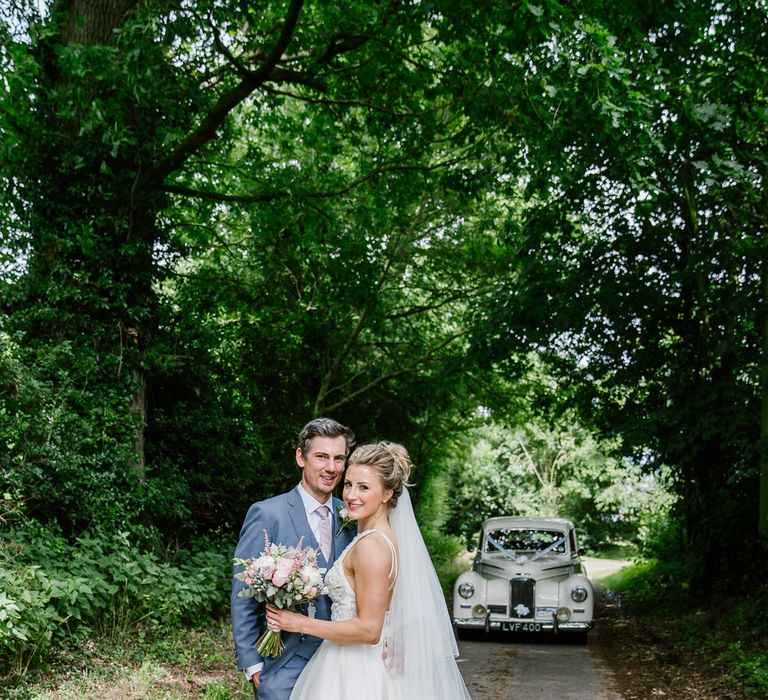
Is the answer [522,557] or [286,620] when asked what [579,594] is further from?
[286,620]

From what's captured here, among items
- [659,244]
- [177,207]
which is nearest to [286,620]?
[177,207]

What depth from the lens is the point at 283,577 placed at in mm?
3131

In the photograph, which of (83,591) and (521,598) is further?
(521,598)

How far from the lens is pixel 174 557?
9.91 meters

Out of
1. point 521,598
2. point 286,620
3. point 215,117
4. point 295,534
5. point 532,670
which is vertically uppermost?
point 215,117

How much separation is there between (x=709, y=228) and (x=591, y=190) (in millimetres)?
1873

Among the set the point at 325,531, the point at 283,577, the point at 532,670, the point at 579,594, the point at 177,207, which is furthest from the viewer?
the point at 177,207

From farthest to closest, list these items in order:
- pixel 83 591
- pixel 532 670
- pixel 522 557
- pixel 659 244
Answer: pixel 522 557
pixel 659 244
pixel 532 670
pixel 83 591

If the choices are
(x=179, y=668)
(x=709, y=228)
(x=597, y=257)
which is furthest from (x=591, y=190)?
(x=179, y=668)

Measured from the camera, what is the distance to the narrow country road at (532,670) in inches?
315

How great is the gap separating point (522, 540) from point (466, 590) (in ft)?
5.65

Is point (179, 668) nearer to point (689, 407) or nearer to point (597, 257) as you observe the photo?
point (689, 407)

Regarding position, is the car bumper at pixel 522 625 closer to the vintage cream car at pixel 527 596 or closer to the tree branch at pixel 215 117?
the vintage cream car at pixel 527 596

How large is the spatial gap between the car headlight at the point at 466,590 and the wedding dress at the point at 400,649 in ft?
24.7
